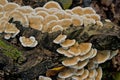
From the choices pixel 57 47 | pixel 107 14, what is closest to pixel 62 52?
pixel 57 47

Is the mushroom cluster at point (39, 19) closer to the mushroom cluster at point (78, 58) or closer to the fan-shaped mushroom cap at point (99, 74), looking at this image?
the mushroom cluster at point (78, 58)

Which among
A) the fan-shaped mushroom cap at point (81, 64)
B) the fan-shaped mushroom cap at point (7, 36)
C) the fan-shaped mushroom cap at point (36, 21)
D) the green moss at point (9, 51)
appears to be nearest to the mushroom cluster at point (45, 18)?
the fan-shaped mushroom cap at point (36, 21)

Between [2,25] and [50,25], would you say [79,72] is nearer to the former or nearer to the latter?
[50,25]

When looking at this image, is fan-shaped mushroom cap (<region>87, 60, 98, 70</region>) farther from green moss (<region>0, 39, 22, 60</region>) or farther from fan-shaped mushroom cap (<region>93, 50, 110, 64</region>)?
green moss (<region>0, 39, 22, 60</region>)

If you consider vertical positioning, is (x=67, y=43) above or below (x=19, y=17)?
below

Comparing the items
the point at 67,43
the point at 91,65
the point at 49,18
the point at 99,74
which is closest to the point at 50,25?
the point at 49,18

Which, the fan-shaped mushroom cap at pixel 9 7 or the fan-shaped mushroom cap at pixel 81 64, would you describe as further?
the fan-shaped mushroom cap at pixel 9 7

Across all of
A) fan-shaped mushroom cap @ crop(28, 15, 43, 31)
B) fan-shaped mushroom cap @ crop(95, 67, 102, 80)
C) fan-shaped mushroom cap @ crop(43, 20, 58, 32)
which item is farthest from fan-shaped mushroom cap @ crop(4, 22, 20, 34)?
fan-shaped mushroom cap @ crop(95, 67, 102, 80)
